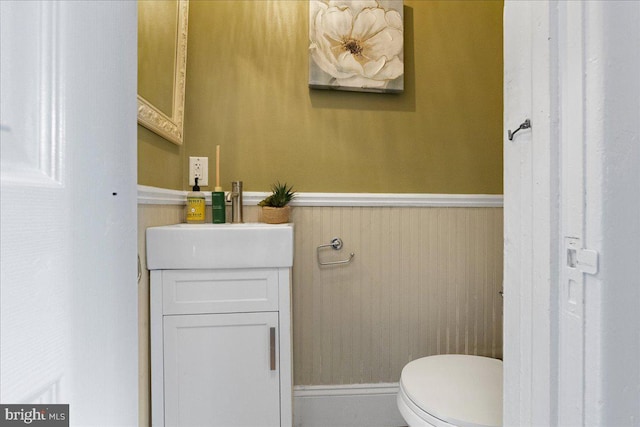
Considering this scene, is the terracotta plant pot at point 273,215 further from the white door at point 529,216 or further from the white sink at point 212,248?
the white door at point 529,216

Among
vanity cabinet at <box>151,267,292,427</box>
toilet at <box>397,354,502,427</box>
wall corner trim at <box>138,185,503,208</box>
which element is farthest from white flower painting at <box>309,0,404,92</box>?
toilet at <box>397,354,502,427</box>

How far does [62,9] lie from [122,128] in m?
0.13

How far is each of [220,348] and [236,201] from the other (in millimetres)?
588

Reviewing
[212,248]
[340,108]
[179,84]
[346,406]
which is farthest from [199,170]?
[346,406]

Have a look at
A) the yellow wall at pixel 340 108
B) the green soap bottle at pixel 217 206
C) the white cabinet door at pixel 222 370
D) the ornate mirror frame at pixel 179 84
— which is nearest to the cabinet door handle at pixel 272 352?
the white cabinet door at pixel 222 370

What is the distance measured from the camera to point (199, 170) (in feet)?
4.29

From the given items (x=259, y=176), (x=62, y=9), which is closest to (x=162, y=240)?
(x=259, y=176)

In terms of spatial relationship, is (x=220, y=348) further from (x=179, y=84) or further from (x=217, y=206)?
(x=179, y=84)

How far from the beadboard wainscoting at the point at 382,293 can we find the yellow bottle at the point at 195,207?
0.63 ft

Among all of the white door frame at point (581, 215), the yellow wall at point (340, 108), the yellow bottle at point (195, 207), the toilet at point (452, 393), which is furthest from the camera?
the yellow wall at point (340, 108)

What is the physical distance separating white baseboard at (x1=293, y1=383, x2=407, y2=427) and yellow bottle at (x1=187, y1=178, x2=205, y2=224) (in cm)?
86

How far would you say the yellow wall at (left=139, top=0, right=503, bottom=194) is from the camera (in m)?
1.33

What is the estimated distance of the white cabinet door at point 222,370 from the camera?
0.88m
